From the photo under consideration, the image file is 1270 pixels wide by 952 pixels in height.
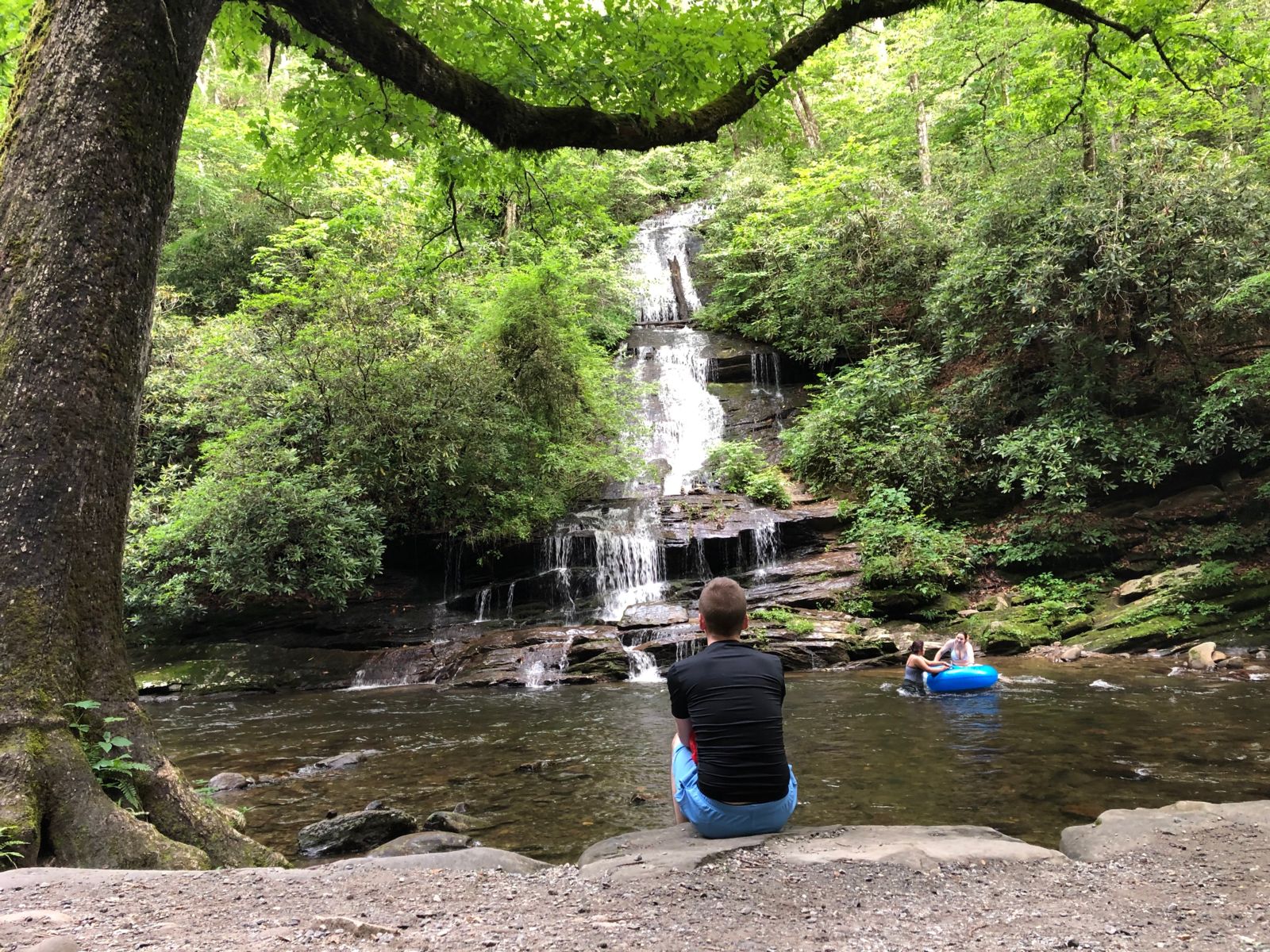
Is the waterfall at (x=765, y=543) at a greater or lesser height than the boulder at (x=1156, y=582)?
greater

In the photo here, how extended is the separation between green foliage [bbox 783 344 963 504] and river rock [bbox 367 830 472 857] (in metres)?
13.1

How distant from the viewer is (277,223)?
2327cm

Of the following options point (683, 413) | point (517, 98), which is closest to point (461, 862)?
point (517, 98)

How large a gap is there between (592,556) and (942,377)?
1070 centimetres

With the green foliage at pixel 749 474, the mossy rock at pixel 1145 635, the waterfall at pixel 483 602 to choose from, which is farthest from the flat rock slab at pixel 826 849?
the green foliage at pixel 749 474

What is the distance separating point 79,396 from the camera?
3.47 m

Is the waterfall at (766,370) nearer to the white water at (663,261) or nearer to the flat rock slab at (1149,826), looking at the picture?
the white water at (663,261)

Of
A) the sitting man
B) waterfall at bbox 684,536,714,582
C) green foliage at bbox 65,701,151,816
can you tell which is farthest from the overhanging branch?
waterfall at bbox 684,536,714,582

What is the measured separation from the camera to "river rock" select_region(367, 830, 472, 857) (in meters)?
4.57

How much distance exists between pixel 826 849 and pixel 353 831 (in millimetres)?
3490

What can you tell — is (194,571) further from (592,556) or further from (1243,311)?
(1243,311)

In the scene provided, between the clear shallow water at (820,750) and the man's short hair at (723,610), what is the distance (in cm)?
229

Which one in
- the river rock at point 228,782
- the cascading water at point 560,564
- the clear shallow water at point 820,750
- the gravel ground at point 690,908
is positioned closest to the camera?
the gravel ground at point 690,908

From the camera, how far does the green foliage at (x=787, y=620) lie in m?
12.3
